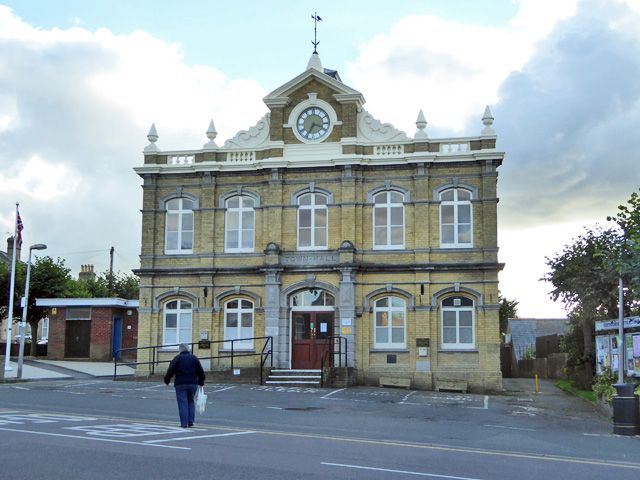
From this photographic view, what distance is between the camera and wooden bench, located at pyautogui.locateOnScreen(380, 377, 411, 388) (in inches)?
1124

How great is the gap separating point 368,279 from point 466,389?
537 centimetres

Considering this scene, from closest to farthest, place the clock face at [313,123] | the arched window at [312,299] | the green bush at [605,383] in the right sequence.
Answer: the green bush at [605,383]
the arched window at [312,299]
the clock face at [313,123]

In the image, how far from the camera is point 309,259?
30.1 metres

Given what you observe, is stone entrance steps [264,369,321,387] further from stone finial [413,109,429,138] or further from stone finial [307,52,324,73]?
stone finial [307,52,324,73]

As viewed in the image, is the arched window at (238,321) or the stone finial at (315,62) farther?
the stone finial at (315,62)

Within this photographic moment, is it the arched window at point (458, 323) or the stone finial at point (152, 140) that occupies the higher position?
the stone finial at point (152, 140)

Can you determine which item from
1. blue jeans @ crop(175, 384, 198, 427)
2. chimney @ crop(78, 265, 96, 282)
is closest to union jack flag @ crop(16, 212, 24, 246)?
blue jeans @ crop(175, 384, 198, 427)

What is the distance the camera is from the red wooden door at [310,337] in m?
29.8

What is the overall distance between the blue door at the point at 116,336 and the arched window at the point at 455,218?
20962mm

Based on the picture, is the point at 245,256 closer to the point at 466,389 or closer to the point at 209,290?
the point at 209,290

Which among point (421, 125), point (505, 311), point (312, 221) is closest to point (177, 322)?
point (312, 221)

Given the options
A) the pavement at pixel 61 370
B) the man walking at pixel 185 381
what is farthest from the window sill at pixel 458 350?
the man walking at pixel 185 381

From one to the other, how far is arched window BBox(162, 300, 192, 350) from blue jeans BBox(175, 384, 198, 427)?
16.0 meters

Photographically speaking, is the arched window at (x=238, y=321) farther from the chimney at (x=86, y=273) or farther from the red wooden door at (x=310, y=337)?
the chimney at (x=86, y=273)
